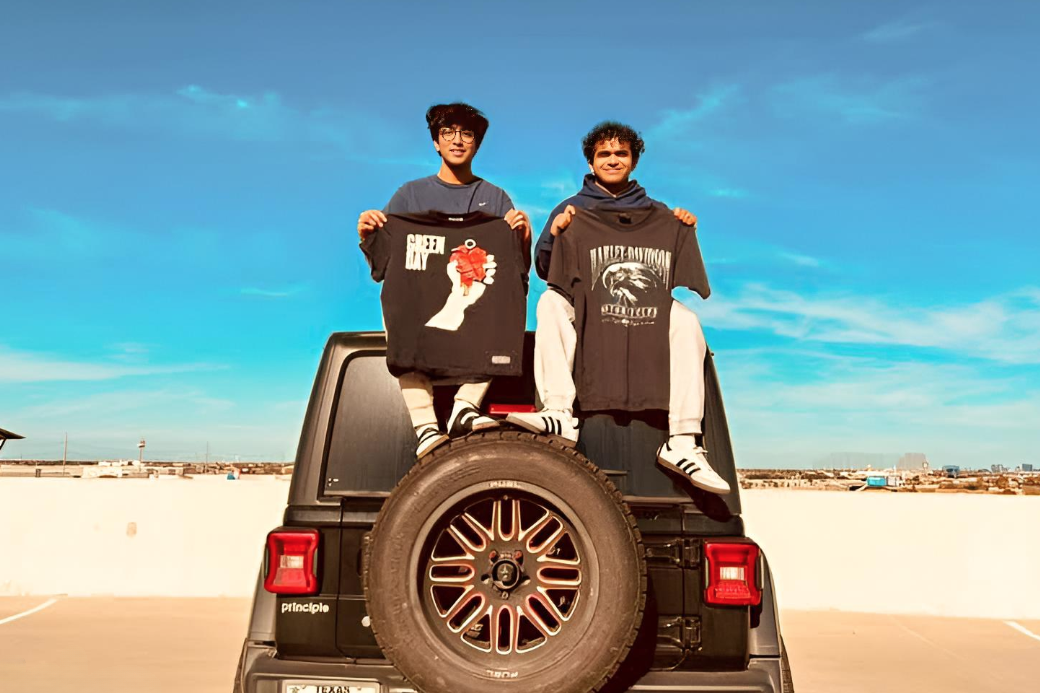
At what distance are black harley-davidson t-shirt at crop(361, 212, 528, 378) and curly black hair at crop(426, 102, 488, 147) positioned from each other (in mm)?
1015

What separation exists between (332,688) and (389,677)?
196mm

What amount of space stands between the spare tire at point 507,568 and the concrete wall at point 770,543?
9822mm

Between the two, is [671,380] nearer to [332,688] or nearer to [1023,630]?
[332,688]

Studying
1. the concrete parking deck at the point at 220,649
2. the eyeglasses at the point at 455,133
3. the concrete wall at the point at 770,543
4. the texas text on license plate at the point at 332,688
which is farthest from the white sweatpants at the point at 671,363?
the concrete wall at the point at 770,543

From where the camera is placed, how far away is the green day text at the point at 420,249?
12.8 feet

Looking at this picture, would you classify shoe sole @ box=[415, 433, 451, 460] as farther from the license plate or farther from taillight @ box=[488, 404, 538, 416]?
the license plate

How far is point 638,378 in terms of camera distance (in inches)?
147

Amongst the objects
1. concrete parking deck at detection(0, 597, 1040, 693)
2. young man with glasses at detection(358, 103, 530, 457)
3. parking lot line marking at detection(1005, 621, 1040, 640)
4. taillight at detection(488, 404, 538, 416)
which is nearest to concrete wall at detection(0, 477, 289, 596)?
concrete parking deck at detection(0, 597, 1040, 693)

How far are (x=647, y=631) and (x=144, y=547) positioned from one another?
35.5ft

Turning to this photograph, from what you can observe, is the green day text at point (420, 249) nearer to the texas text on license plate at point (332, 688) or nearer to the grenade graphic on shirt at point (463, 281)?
the grenade graphic on shirt at point (463, 281)

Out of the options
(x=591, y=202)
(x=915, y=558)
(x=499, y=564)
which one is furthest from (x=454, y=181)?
(x=915, y=558)

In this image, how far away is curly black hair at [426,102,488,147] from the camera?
193 inches

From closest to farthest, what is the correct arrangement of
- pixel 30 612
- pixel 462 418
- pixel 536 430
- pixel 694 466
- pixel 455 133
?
pixel 536 430
pixel 694 466
pixel 462 418
pixel 455 133
pixel 30 612

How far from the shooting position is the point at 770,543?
1271cm
